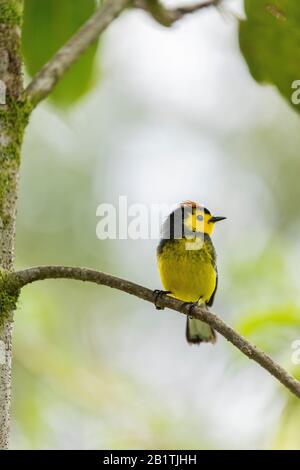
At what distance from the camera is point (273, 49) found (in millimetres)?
2354

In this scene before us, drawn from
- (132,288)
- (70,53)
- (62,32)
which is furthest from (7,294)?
(62,32)

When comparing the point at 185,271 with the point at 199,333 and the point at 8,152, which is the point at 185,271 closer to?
the point at 199,333

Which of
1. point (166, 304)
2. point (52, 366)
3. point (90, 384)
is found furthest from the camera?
point (90, 384)

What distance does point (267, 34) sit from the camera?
2342mm

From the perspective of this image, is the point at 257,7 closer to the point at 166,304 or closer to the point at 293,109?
the point at 293,109

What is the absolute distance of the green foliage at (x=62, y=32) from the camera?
8.20 ft

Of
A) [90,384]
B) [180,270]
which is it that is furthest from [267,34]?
[90,384]

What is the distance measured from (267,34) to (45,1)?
29.4 inches

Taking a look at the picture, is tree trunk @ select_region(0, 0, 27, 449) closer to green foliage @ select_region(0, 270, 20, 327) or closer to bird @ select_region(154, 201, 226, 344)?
green foliage @ select_region(0, 270, 20, 327)

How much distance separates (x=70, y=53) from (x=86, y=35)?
92mm

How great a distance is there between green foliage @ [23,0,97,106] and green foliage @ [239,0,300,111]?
1.67 ft

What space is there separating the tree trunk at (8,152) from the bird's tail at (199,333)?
85.7 inches

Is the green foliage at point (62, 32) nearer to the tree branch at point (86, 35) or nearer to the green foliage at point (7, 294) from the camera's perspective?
the tree branch at point (86, 35)

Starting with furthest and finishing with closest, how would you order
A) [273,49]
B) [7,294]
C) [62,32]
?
[62,32] < [273,49] < [7,294]
